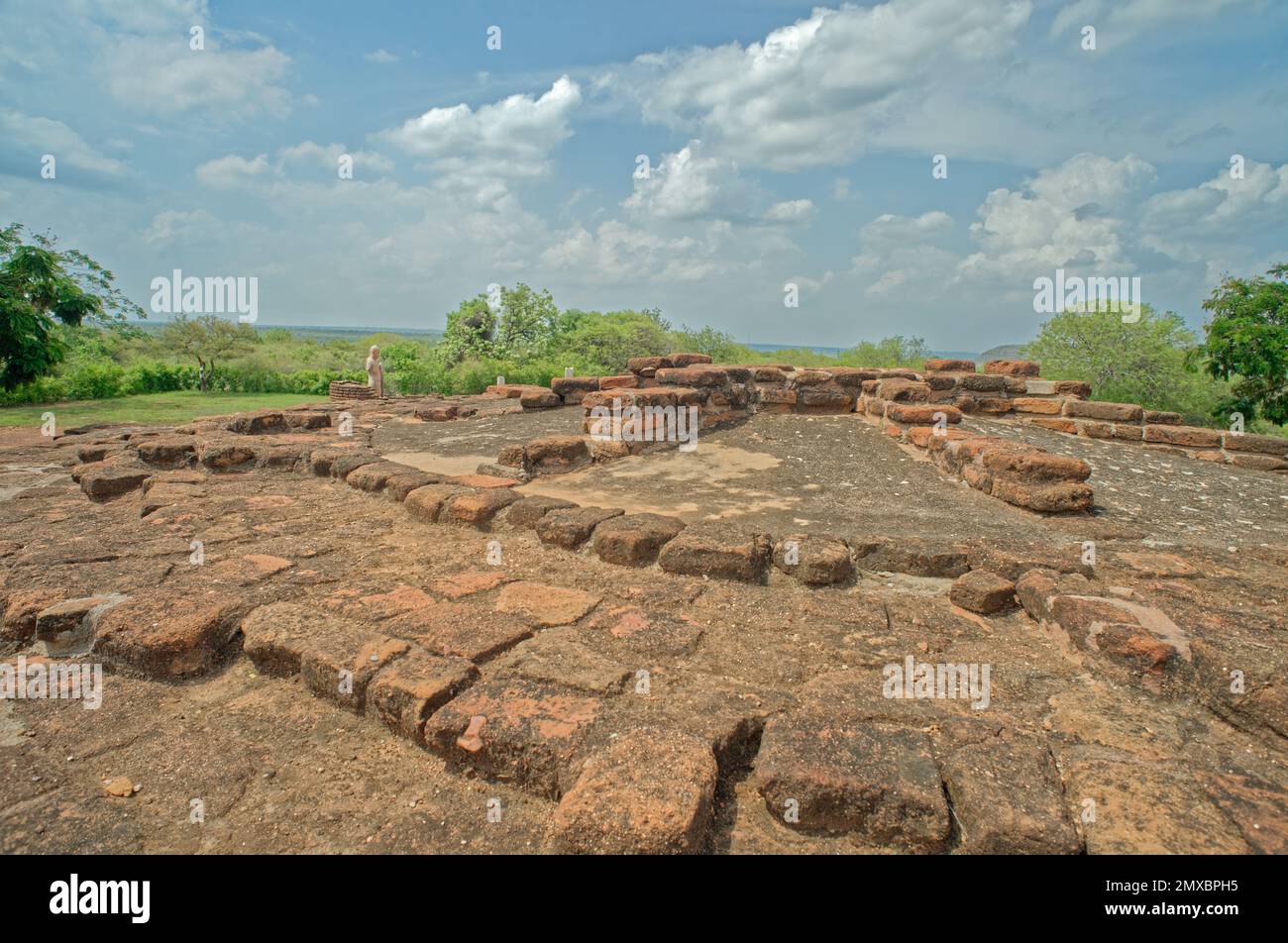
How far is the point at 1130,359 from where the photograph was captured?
21.1 meters

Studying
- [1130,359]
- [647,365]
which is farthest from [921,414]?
[1130,359]

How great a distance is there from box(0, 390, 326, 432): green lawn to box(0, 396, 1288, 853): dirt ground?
1146 cm

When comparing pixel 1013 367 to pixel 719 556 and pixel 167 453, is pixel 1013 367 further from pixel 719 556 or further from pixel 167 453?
pixel 167 453

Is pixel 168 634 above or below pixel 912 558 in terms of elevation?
below

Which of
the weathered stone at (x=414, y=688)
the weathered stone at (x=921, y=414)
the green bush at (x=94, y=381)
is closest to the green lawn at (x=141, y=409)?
the green bush at (x=94, y=381)

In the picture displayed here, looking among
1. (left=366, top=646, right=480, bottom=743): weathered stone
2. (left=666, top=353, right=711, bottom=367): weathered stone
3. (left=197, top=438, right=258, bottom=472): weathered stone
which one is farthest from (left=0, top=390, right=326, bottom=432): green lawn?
(left=366, top=646, right=480, bottom=743): weathered stone

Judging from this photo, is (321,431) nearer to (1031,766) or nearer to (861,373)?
(861,373)

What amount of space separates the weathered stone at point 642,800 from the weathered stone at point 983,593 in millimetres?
1504

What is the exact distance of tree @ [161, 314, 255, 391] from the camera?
80.0ft

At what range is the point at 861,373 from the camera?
6410mm

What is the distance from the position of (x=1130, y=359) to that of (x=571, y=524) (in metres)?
24.0

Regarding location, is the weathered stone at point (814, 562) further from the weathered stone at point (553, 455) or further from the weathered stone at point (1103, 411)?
the weathered stone at point (1103, 411)

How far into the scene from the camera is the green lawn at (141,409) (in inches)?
536
